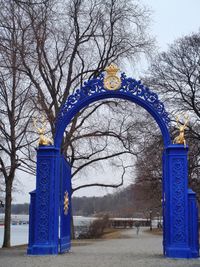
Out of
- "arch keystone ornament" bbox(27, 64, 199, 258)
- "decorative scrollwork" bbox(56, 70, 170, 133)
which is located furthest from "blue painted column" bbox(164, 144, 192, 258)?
"decorative scrollwork" bbox(56, 70, 170, 133)

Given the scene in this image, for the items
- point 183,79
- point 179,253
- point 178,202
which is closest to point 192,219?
point 178,202

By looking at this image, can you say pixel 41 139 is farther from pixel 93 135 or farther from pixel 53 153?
pixel 93 135

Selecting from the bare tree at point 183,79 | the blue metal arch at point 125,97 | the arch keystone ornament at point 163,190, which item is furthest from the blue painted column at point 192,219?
the bare tree at point 183,79

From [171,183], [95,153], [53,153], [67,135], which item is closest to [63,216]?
[53,153]

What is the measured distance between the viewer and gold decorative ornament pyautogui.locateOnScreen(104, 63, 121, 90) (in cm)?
1672

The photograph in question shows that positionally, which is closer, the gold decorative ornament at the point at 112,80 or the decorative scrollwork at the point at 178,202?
the decorative scrollwork at the point at 178,202

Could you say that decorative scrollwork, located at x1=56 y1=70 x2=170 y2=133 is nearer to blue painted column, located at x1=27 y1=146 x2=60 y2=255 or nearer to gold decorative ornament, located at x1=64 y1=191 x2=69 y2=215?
blue painted column, located at x1=27 y1=146 x2=60 y2=255

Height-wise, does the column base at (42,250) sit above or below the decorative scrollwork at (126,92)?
below

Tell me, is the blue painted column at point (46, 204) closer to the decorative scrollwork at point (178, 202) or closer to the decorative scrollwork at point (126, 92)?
the decorative scrollwork at point (126, 92)

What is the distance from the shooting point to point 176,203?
52.2ft

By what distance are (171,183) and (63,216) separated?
398cm

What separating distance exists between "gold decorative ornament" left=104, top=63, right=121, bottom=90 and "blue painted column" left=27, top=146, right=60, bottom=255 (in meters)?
2.80

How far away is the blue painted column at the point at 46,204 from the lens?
1606cm

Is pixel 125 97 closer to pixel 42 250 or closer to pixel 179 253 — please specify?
pixel 179 253
